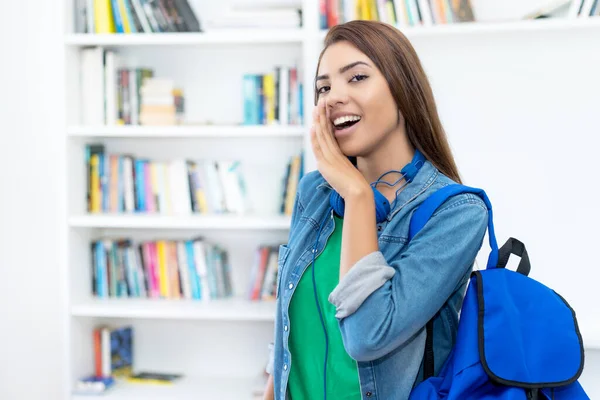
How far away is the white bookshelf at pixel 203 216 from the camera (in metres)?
2.62

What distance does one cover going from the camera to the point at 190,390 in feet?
9.10

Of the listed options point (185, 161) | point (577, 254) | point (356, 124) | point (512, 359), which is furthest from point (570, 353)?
point (185, 161)

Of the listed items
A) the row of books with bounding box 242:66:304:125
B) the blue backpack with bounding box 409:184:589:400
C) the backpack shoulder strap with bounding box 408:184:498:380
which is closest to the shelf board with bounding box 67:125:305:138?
the row of books with bounding box 242:66:304:125

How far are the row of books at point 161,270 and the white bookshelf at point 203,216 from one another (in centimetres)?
6

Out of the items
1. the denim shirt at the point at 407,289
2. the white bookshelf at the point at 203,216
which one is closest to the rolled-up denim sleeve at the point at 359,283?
the denim shirt at the point at 407,289

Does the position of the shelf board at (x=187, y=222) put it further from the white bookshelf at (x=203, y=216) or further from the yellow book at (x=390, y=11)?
the yellow book at (x=390, y=11)

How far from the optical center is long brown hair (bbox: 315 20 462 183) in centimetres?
142

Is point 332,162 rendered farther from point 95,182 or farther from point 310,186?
point 95,182

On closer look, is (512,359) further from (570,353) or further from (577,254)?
(577,254)

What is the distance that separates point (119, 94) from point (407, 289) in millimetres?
1953

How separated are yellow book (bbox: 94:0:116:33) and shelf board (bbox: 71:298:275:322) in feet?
3.64

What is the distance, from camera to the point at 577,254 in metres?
2.71

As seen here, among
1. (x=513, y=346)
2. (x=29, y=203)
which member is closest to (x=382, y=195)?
(x=513, y=346)

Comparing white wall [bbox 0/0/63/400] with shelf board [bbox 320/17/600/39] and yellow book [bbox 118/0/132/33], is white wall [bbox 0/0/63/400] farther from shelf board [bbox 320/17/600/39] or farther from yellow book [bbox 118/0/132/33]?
shelf board [bbox 320/17/600/39]
